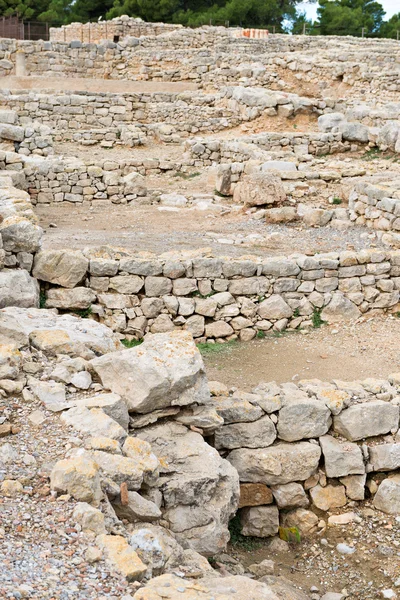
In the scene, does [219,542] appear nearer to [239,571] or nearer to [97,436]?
[239,571]

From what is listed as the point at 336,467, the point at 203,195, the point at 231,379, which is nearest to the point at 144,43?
the point at 203,195

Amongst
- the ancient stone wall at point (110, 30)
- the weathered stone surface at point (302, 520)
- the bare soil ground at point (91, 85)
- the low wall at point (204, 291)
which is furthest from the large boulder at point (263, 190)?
the ancient stone wall at point (110, 30)

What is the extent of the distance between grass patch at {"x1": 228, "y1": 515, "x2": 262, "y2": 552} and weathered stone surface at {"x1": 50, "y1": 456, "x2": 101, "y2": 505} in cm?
257

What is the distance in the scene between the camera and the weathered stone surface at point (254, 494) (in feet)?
23.2

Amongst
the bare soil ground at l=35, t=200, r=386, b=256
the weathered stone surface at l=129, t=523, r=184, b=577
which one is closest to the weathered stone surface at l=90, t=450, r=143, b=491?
the weathered stone surface at l=129, t=523, r=184, b=577

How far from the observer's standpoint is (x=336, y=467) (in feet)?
23.7

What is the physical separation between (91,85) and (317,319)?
17065mm

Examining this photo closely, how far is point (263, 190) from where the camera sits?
14.4 m

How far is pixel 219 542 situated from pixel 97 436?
142 centimetres

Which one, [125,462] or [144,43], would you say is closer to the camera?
[125,462]

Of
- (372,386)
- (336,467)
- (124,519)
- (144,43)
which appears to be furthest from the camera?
(144,43)

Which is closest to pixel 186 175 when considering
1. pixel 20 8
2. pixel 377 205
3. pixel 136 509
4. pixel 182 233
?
pixel 182 233

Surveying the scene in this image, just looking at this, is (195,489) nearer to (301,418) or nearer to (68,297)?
(301,418)

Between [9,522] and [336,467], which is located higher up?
[9,522]
